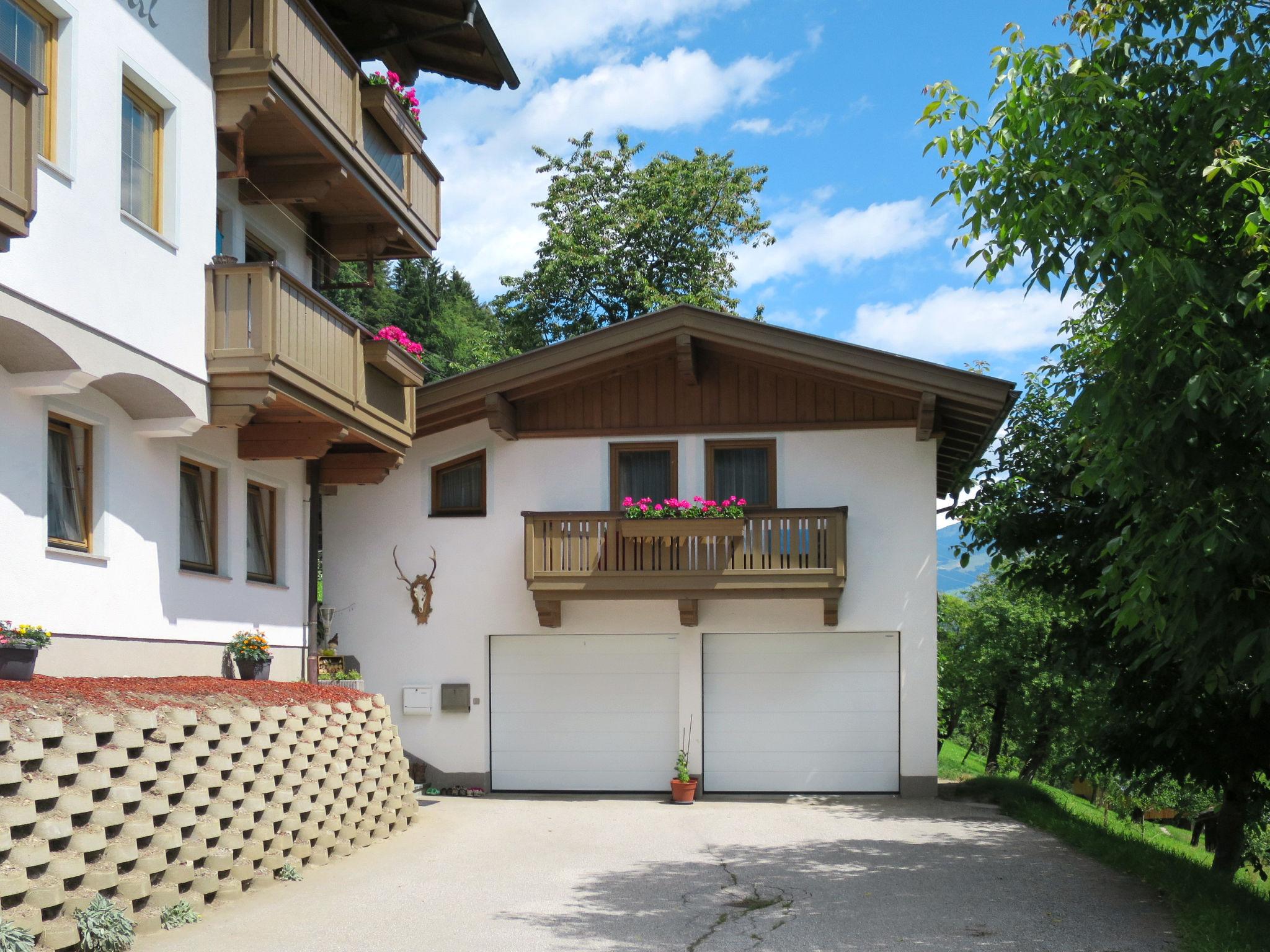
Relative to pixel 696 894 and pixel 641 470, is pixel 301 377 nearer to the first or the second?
pixel 696 894

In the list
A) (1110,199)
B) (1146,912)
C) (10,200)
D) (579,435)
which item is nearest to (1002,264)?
(1110,199)

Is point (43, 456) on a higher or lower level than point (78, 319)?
lower

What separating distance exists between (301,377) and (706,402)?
6.81 m

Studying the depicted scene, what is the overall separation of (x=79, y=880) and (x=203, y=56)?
26.1ft

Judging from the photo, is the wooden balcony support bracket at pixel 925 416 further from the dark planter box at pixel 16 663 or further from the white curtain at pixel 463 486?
the dark planter box at pixel 16 663

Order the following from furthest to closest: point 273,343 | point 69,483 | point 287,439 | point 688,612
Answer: point 688,612 < point 287,439 < point 273,343 < point 69,483

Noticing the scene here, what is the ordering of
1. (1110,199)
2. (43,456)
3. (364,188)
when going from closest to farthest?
1. (1110,199)
2. (43,456)
3. (364,188)

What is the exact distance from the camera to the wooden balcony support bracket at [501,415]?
17750 millimetres

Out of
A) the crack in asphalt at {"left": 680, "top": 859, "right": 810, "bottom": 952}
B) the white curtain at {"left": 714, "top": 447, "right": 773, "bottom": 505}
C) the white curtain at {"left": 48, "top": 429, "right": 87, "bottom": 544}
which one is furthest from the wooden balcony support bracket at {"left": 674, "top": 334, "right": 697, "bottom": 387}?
the white curtain at {"left": 48, "top": 429, "right": 87, "bottom": 544}

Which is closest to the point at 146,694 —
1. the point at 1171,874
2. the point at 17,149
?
the point at 17,149

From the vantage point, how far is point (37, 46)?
9.73 metres

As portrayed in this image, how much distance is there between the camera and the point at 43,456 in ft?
33.7

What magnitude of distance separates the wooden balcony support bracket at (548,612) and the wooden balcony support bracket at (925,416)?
17.7 ft

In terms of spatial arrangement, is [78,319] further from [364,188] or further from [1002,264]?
[1002,264]
